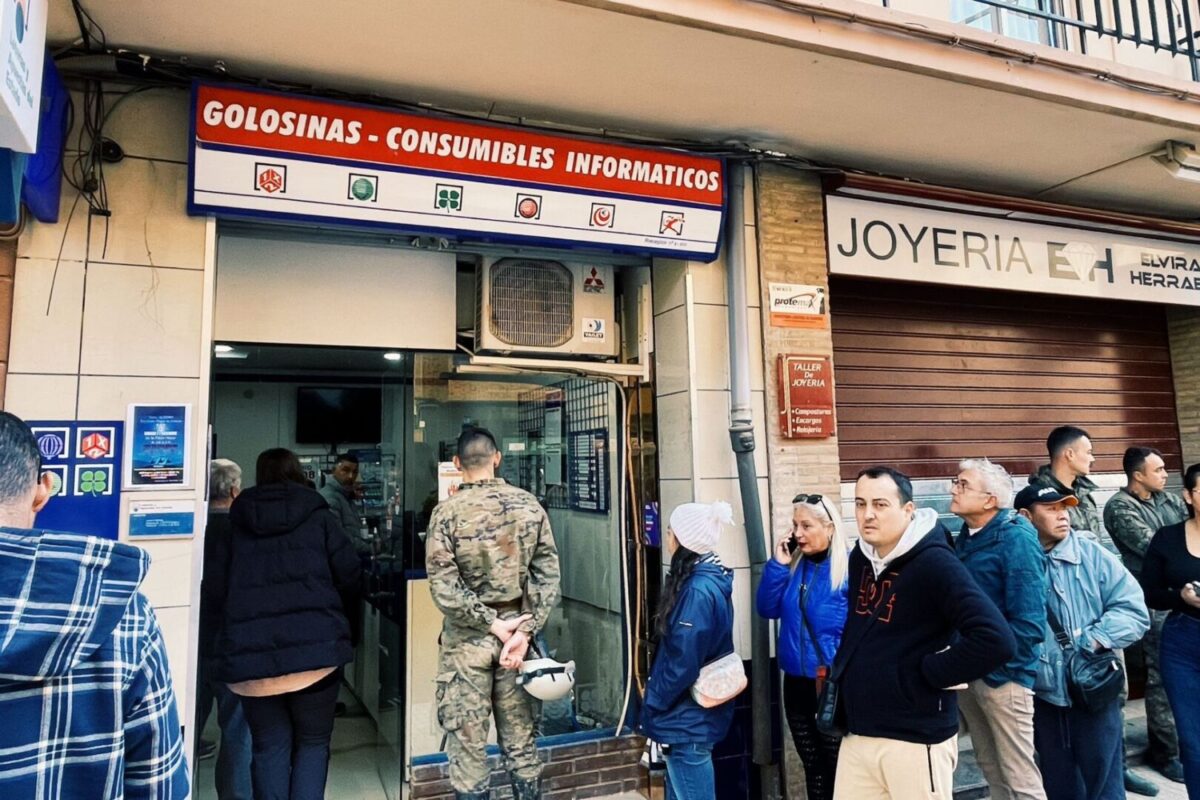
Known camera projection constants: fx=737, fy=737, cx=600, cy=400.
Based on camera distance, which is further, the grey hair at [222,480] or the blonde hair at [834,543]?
the grey hair at [222,480]

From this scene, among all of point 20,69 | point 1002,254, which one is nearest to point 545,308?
point 20,69

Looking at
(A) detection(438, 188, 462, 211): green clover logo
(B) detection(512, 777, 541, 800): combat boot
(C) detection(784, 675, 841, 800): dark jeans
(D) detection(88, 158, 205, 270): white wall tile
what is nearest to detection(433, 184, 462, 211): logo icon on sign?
(A) detection(438, 188, 462, 211): green clover logo

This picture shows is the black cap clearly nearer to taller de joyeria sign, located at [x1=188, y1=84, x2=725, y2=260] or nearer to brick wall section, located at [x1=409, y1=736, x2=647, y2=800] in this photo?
taller de joyeria sign, located at [x1=188, y1=84, x2=725, y2=260]

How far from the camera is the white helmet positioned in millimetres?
3312

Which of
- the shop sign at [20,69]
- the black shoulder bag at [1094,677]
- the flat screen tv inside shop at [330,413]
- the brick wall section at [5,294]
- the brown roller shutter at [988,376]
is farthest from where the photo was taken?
the flat screen tv inside shop at [330,413]

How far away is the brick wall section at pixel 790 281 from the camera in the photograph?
438 centimetres

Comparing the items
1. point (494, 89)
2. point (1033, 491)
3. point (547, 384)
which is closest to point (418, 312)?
point (547, 384)

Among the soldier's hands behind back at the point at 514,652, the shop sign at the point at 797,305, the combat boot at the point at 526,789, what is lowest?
the combat boot at the point at 526,789

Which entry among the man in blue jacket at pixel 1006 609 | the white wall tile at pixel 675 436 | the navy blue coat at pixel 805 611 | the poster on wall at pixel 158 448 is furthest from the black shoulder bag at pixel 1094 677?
the poster on wall at pixel 158 448

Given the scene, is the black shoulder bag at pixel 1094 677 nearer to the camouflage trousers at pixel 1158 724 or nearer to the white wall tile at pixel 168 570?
the camouflage trousers at pixel 1158 724

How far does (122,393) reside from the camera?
3.26 m

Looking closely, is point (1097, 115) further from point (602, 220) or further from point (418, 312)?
point (418, 312)

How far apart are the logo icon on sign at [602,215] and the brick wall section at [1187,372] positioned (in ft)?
18.4

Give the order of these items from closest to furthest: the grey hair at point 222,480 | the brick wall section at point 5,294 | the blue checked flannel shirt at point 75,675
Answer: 1. the blue checked flannel shirt at point 75,675
2. the brick wall section at point 5,294
3. the grey hair at point 222,480
